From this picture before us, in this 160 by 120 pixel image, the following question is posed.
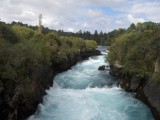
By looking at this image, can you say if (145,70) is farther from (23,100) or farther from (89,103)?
(23,100)

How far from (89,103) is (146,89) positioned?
6646 millimetres

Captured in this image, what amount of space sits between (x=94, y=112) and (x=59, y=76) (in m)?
19.6

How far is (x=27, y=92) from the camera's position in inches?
1030

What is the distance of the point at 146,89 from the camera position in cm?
3278

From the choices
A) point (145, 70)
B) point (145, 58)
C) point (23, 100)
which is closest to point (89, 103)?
point (145, 70)

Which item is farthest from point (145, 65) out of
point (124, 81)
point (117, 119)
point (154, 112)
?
point (117, 119)

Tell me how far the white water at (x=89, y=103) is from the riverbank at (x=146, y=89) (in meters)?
0.69

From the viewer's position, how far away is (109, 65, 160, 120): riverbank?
94.6ft

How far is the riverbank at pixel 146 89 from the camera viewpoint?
2883cm

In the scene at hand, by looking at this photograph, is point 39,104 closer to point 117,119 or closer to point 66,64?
point 117,119

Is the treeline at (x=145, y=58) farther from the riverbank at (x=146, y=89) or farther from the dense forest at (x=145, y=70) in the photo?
the riverbank at (x=146, y=89)

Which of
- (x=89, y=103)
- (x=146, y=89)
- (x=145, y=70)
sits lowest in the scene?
(x=89, y=103)

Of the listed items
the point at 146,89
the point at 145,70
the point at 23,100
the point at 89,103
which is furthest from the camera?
the point at 145,70

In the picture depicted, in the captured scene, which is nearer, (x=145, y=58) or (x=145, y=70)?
(x=145, y=70)
